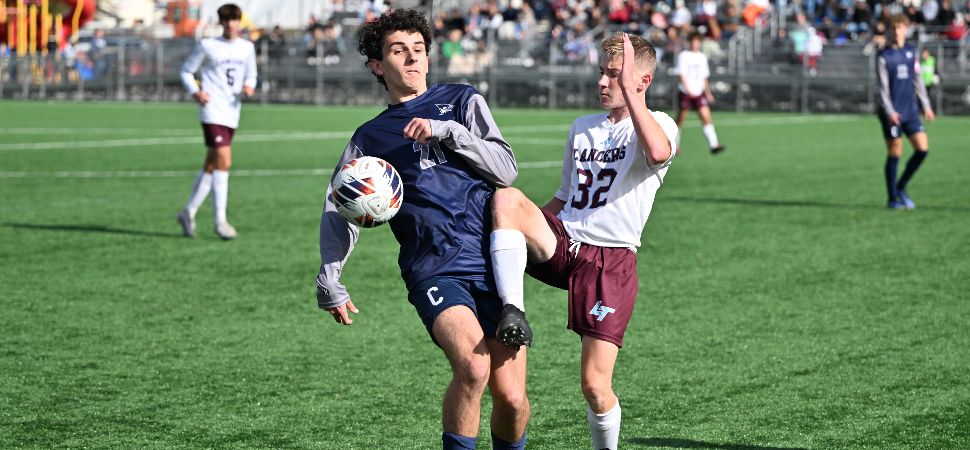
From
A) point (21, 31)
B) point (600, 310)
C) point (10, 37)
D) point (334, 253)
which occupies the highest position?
point (21, 31)

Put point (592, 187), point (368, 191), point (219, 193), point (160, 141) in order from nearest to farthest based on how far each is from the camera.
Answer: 1. point (368, 191)
2. point (592, 187)
3. point (219, 193)
4. point (160, 141)

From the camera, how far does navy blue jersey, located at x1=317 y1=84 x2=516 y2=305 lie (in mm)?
4629

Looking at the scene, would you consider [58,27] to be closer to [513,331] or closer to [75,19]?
[75,19]

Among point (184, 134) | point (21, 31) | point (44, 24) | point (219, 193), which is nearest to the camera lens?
point (219, 193)

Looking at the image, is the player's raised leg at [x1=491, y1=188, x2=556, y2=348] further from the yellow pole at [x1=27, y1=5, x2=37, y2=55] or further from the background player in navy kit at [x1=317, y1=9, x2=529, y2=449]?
the yellow pole at [x1=27, y1=5, x2=37, y2=55]

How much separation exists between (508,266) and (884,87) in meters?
10.9

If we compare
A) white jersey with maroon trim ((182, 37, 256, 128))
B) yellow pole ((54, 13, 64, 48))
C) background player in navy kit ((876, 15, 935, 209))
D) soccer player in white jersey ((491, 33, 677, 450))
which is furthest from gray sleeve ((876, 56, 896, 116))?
yellow pole ((54, 13, 64, 48))

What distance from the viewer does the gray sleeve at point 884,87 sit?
47.5 ft

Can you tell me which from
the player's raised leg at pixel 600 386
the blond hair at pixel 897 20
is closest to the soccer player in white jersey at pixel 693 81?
the blond hair at pixel 897 20

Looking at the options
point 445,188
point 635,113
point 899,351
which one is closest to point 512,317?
point 445,188

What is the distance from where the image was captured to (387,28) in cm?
482

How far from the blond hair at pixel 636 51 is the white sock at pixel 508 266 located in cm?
84

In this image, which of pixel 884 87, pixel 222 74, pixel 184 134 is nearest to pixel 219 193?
pixel 222 74

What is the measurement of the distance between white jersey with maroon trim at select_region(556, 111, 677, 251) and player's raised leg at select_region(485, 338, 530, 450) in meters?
0.65
